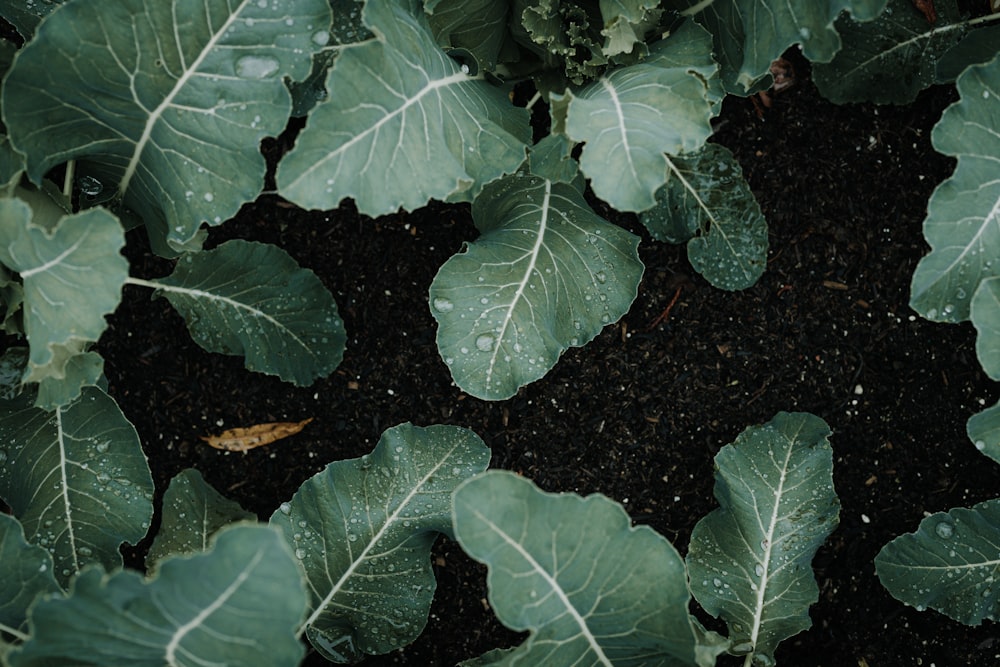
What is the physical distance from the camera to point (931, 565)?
5.97 ft

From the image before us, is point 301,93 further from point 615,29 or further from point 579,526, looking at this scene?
point 579,526

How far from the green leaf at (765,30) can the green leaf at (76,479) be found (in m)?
1.36

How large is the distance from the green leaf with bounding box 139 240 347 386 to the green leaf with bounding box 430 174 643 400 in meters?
0.31

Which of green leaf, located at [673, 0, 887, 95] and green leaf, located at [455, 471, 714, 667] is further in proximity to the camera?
green leaf, located at [673, 0, 887, 95]

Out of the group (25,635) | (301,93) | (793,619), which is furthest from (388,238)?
(793,619)

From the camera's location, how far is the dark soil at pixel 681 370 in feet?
6.62

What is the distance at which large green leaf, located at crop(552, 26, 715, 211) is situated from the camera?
4.78 ft

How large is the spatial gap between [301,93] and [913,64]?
130 cm

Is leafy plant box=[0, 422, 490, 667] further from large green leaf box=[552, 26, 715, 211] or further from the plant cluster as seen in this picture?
large green leaf box=[552, 26, 715, 211]

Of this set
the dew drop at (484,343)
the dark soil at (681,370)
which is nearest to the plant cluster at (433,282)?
the dew drop at (484,343)

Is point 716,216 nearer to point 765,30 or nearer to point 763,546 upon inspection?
Result: point 765,30

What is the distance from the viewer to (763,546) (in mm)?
1803

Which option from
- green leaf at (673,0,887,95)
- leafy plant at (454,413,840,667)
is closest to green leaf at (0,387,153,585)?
leafy plant at (454,413,840,667)

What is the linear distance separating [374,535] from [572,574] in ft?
1.59
